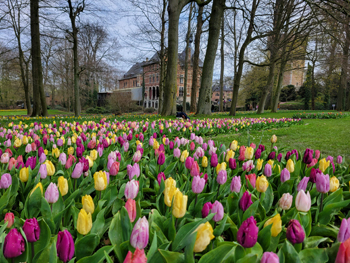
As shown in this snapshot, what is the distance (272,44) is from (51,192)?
1191 cm

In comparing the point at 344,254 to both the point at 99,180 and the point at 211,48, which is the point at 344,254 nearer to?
the point at 99,180

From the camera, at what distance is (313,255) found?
1.00 metres

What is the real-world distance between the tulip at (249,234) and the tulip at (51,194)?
98 cm

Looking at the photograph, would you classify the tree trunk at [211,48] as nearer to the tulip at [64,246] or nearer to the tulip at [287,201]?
the tulip at [287,201]

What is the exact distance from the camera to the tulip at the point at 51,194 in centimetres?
132

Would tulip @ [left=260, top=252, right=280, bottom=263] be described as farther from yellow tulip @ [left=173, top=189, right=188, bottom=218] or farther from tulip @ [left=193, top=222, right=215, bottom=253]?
yellow tulip @ [left=173, top=189, right=188, bottom=218]

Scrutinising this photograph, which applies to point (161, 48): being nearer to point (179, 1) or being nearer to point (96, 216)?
point (179, 1)

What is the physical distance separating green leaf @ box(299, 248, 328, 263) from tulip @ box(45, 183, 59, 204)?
4.05ft

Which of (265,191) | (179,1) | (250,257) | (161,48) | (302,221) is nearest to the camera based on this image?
(250,257)

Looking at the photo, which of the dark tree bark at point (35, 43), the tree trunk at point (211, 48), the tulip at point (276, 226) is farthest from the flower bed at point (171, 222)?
the dark tree bark at point (35, 43)

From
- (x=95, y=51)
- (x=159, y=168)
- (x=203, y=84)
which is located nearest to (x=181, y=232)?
(x=159, y=168)

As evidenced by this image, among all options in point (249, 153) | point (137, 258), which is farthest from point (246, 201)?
point (249, 153)

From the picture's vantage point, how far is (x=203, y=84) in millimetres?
11484

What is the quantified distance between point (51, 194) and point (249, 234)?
1.04 metres
